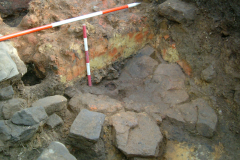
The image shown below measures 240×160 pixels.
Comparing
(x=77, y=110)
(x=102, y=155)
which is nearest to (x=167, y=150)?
(x=102, y=155)

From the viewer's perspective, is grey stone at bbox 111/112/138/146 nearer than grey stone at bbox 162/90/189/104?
Yes

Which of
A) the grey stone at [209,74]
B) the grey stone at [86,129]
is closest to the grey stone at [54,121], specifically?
the grey stone at [86,129]

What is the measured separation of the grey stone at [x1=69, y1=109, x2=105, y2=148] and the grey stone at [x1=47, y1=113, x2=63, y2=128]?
25cm

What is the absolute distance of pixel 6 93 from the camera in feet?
8.11

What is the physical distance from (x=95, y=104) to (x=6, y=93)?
106 centimetres

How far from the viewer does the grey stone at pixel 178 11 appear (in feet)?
11.2

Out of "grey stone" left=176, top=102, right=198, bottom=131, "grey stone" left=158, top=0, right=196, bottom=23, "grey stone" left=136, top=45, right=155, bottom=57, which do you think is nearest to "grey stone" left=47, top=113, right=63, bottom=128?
"grey stone" left=176, top=102, right=198, bottom=131

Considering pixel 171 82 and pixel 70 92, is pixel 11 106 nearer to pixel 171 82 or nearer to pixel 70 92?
pixel 70 92

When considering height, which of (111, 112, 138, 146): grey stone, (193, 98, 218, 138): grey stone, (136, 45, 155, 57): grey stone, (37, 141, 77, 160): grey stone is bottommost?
(193, 98, 218, 138): grey stone

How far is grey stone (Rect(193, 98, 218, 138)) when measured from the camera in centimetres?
292

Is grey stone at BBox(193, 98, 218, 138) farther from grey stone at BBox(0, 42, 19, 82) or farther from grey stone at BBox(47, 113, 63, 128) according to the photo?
grey stone at BBox(0, 42, 19, 82)

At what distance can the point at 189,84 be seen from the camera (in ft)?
11.3

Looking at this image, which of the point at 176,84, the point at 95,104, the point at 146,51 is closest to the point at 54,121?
the point at 95,104

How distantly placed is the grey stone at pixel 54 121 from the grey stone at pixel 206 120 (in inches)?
68.2
